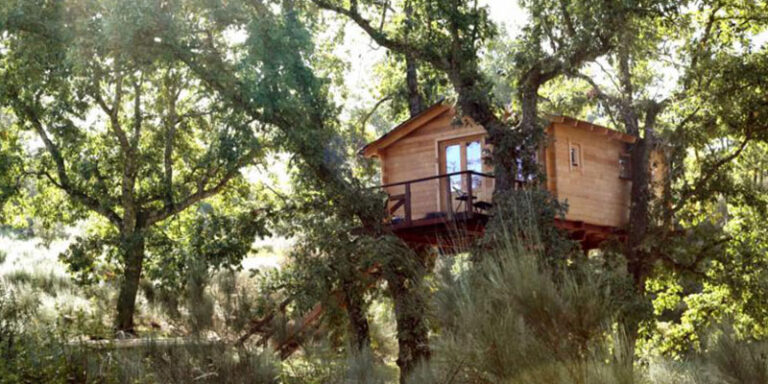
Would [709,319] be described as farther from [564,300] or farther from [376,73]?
[564,300]

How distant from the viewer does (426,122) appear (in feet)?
69.2

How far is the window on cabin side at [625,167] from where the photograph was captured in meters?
21.6

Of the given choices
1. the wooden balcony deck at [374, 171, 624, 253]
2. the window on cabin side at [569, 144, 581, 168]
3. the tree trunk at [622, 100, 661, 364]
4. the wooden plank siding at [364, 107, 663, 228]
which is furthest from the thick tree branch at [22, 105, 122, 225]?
the tree trunk at [622, 100, 661, 364]

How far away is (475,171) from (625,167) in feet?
14.6

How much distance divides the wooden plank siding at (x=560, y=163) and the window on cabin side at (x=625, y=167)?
8cm

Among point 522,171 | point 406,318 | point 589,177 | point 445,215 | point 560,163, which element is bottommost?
point 406,318

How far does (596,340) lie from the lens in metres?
8.30

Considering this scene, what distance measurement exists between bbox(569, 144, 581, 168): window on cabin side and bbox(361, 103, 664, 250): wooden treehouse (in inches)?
0.8

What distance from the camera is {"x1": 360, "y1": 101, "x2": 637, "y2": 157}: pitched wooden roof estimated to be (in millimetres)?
19891

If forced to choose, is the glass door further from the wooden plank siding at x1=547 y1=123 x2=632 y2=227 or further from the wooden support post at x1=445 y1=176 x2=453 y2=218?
the wooden plank siding at x1=547 y1=123 x2=632 y2=227

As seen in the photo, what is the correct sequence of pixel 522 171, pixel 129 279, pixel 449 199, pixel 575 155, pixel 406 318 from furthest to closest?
pixel 129 279, pixel 575 155, pixel 449 199, pixel 522 171, pixel 406 318

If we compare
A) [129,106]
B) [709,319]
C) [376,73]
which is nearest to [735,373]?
[709,319]

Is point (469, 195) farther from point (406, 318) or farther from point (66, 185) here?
point (66, 185)

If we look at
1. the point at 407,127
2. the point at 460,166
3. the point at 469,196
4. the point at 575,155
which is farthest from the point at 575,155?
the point at 407,127
